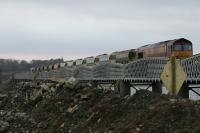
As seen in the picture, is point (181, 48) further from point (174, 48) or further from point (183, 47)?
point (174, 48)

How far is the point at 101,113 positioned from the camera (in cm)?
2058

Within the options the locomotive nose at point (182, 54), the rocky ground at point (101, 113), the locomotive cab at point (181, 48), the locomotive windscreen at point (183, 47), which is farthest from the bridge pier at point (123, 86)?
the locomotive windscreen at point (183, 47)

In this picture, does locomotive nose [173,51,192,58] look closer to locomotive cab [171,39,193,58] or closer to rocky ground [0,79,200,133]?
locomotive cab [171,39,193,58]

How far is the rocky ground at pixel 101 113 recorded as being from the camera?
1595cm

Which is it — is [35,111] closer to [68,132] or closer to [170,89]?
[68,132]

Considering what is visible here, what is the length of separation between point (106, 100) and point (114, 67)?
15.6 metres

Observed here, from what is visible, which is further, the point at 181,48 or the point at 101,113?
the point at 181,48

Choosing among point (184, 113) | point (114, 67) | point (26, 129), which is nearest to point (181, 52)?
point (114, 67)

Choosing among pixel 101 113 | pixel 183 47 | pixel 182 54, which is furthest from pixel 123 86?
pixel 183 47

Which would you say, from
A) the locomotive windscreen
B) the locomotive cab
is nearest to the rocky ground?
the locomotive cab

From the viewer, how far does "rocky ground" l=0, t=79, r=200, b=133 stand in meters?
15.9

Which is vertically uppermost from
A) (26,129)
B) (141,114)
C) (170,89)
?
(170,89)

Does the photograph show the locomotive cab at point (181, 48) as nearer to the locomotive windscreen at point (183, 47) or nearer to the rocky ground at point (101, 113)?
the locomotive windscreen at point (183, 47)

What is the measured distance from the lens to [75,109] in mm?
24406
